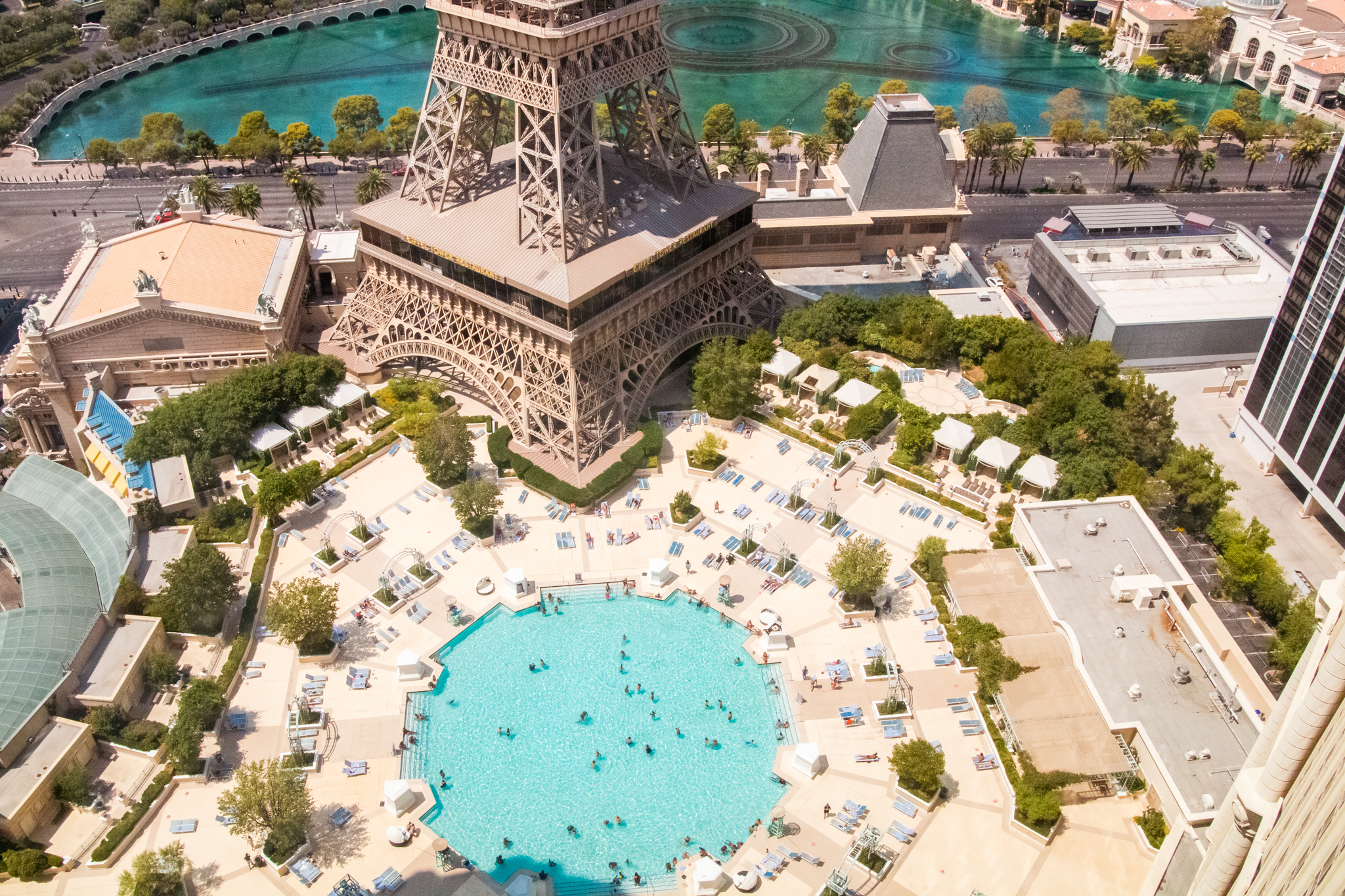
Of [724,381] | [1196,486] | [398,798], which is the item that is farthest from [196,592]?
[1196,486]

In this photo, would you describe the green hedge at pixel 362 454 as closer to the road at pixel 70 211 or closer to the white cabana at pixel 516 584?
the white cabana at pixel 516 584

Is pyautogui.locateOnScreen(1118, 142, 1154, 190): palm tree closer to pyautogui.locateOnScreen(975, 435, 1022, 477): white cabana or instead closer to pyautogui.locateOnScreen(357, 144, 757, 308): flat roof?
pyautogui.locateOnScreen(357, 144, 757, 308): flat roof

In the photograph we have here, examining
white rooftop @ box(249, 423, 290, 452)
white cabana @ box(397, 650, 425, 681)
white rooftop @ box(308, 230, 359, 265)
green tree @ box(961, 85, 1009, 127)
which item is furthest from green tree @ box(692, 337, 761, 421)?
green tree @ box(961, 85, 1009, 127)

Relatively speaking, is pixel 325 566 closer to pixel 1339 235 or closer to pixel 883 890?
pixel 883 890

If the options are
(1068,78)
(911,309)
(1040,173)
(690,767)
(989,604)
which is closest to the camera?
(690,767)

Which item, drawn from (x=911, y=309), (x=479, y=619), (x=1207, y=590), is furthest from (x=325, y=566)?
(x=1207, y=590)

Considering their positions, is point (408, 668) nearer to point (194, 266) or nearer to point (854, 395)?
point (854, 395)

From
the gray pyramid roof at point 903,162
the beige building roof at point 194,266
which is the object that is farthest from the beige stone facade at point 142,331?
the gray pyramid roof at point 903,162

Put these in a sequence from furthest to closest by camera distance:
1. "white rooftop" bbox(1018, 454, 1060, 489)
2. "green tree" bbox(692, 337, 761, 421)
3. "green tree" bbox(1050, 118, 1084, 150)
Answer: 1. "green tree" bbox(1050, 118, 1084, 150)
2. "green tree" bbox(692, 337, 761, 421)
3. "white rooftop" bbox(1018, 454, 1060, 489)
